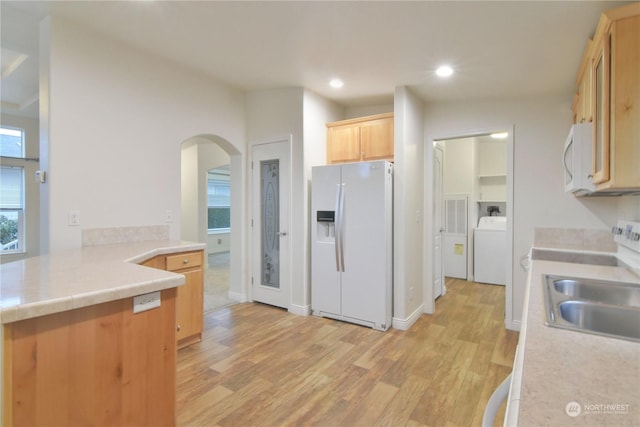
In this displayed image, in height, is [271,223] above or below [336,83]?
below

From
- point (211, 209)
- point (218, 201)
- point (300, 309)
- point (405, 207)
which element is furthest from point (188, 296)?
point (218, 201)

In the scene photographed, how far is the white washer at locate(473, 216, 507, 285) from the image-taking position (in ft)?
16.4

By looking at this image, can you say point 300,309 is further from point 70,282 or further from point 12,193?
point 12,193

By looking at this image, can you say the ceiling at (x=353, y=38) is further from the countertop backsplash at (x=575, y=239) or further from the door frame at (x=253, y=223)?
the countertop backsplash at (x=575, y=239)

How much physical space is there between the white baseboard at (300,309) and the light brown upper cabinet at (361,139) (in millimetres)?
1789

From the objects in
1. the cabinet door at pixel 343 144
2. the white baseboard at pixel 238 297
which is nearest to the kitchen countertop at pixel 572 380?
the cabinet door at pixel 343 144

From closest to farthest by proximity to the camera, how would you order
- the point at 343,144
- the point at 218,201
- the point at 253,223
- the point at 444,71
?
the point at 444,71 → the point at 343,144 → the point at 253,223 → the point at 218,201

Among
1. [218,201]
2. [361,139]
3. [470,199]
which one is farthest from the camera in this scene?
[218,201]

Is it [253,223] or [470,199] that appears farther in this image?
[470,199]

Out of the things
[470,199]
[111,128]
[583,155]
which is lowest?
[470,199]

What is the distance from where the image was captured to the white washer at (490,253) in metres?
4.98

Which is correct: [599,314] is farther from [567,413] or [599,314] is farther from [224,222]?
Result: [224,222]

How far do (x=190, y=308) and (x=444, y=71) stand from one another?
3127 millimetres

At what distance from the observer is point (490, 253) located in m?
5.07
